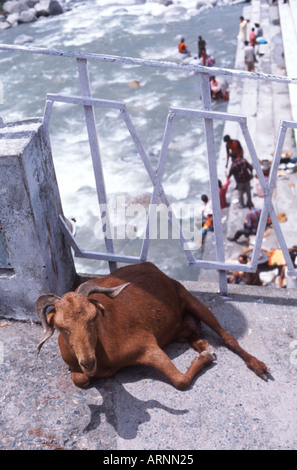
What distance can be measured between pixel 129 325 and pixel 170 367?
47 cm

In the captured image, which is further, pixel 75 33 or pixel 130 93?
pixel 75 33

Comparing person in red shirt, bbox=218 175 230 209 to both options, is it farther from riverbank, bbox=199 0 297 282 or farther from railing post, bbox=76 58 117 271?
railing post, bbox=76 58 117 271

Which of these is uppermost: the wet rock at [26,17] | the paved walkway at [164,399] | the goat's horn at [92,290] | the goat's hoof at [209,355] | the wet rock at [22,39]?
the goat's horn at [92,290]

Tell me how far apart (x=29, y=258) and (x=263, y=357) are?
2144 millimetres

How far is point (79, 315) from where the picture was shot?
3895 millimetres

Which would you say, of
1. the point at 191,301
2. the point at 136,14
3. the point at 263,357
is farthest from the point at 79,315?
the point at 136,14

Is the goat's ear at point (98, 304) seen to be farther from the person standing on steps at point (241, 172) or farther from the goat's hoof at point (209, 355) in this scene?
the person standing on steps at point (241, 172)

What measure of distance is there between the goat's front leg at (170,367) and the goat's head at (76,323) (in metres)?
0.59

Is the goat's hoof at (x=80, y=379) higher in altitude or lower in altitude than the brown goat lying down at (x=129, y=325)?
lower

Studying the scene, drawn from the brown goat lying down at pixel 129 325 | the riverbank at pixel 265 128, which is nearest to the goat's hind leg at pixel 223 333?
the brown goat lying down at pixel 129 325

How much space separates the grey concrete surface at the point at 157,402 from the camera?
4004mm

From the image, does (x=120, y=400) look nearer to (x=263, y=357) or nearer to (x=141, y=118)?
(x=263, y=357)

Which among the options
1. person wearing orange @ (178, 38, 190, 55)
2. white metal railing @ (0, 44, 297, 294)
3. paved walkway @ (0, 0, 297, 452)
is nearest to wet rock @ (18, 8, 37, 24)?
person wearing orange @ (178, 38, 190, 55)

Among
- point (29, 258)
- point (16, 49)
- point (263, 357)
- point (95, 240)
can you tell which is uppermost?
point (16, 49)
